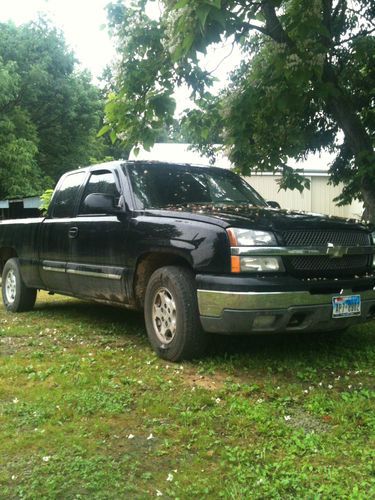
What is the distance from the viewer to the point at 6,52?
2755 centimetres

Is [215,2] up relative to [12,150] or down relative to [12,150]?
down

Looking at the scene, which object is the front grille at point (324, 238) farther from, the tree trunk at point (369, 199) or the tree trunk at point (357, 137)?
the tree trunk at point (369, 199)

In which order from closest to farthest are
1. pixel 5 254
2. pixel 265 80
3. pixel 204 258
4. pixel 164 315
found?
pixel 204 258 → pixel 164 315 → pixel 265 80 → pixel 5 254

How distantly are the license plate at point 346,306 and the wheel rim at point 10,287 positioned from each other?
187 inches

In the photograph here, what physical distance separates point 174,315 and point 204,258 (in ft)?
1.99

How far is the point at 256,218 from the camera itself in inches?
179

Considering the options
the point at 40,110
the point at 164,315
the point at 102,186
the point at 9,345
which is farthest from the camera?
the point at 40,110

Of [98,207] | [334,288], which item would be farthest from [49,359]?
[334,288]

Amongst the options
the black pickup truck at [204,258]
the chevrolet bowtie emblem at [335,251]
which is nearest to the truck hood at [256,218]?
the black pickup truck at [204,258]

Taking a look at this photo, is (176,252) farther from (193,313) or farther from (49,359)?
(49,359)

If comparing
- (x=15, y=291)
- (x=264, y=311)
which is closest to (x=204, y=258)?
(x=264, y=311)

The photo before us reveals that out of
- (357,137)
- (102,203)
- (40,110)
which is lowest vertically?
(102,203)

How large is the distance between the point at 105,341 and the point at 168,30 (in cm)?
368

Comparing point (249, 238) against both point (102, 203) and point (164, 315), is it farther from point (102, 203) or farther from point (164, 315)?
point (102, 203)
